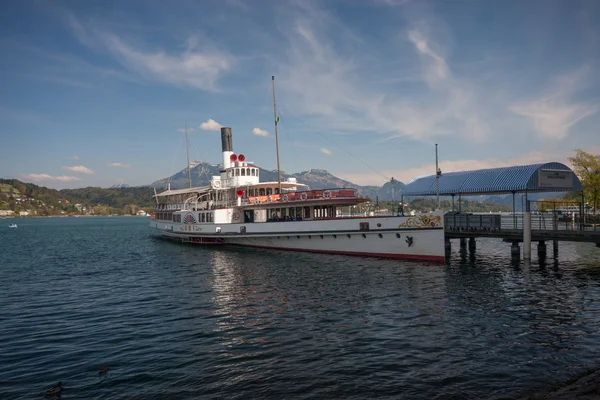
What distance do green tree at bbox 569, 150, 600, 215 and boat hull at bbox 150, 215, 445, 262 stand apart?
28091 mm

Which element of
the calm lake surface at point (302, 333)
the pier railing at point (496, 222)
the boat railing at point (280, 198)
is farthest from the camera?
→ the boat railing at point (280, 198)

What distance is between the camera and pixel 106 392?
32.1 ft

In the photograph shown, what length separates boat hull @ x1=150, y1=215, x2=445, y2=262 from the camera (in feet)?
99.2

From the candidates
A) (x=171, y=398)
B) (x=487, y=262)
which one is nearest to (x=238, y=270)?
(x=171, y=398)

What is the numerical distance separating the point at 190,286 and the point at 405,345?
587 inches

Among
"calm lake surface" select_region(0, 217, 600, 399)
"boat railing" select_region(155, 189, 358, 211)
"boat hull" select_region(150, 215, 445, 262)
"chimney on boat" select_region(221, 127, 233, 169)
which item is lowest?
"calm lake surface" select_region(0, 217, 600, 399)

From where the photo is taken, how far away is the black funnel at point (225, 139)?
176ft

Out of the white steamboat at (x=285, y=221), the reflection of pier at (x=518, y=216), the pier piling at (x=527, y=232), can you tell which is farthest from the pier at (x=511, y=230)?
the white steamboat at (x=285, y=221)

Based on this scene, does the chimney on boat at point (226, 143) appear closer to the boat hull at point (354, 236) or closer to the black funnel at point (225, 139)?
the black funnel at point (225, 139)

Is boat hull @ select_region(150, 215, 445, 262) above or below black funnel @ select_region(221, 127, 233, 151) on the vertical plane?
below

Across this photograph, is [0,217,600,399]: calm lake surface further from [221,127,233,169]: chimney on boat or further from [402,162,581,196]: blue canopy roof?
[221,127,233,169]: chimney on boat

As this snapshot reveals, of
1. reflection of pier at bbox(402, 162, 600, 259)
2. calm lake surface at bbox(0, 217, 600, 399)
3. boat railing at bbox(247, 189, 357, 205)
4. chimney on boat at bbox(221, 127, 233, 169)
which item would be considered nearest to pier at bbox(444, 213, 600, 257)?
reflection of pier at bbox(402, 162, 600, 259)

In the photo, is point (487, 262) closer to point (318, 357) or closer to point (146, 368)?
point (318, 357)

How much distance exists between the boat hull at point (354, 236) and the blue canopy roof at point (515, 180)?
1097cm
